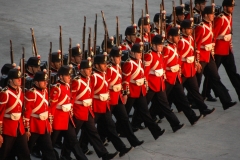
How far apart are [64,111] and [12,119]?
2.99 ft

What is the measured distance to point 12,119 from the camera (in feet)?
45.5

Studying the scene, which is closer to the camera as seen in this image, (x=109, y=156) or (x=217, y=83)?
(x=109, y=156)

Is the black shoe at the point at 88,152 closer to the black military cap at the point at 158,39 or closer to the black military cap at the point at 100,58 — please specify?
the black military cap at the point at 100,58

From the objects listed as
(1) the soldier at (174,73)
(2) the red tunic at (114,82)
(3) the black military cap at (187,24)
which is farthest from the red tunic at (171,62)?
(2) the red tunic at (114,82)

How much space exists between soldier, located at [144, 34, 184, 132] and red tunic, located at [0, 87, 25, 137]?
9.05ft

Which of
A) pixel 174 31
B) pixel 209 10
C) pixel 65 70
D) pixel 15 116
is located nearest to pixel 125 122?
pixel 65 70

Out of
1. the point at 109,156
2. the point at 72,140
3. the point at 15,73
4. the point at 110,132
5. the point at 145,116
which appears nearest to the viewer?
the point at 15,73

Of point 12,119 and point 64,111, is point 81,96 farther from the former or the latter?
point 12,119

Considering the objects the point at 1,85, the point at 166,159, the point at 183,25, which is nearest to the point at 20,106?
the point at 1,85

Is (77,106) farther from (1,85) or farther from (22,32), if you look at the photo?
(22,32)

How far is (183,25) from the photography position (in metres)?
16.5

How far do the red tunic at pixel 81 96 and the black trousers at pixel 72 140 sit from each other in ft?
0.77

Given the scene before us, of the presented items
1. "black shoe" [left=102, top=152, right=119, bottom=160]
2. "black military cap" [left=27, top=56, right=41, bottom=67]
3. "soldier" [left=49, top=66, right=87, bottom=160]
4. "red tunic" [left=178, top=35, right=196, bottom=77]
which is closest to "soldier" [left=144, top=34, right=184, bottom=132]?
"red tunic" [left=178, top=35, right=196, bottom=77]

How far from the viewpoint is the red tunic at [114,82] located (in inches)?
599
